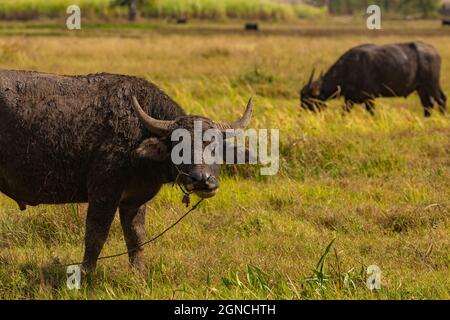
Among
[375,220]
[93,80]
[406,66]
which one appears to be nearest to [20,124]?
[93,80]

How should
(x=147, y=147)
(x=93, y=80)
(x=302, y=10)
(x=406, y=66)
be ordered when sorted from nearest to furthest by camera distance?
(x=147, y=147), (x=93, y=80), (x=406, y=66), (x=302, y=10)

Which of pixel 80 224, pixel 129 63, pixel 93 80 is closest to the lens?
pixel 93 80

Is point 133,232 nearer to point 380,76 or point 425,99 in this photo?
point 380,76

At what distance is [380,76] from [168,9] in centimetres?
5071

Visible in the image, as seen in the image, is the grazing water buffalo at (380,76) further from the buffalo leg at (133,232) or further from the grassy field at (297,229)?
the buffalo leg at (133,232)

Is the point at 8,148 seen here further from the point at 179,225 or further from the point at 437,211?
the point at 437,211

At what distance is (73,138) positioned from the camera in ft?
20.4

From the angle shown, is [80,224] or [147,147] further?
[80,224]

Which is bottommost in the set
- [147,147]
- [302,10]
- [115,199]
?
[302,10]

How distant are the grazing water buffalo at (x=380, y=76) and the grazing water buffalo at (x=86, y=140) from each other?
9.50m

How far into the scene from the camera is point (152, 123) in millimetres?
5969

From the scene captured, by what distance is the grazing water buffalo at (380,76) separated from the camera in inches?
635

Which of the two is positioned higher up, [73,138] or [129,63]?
[73,138]

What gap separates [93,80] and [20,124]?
0.59 meters
